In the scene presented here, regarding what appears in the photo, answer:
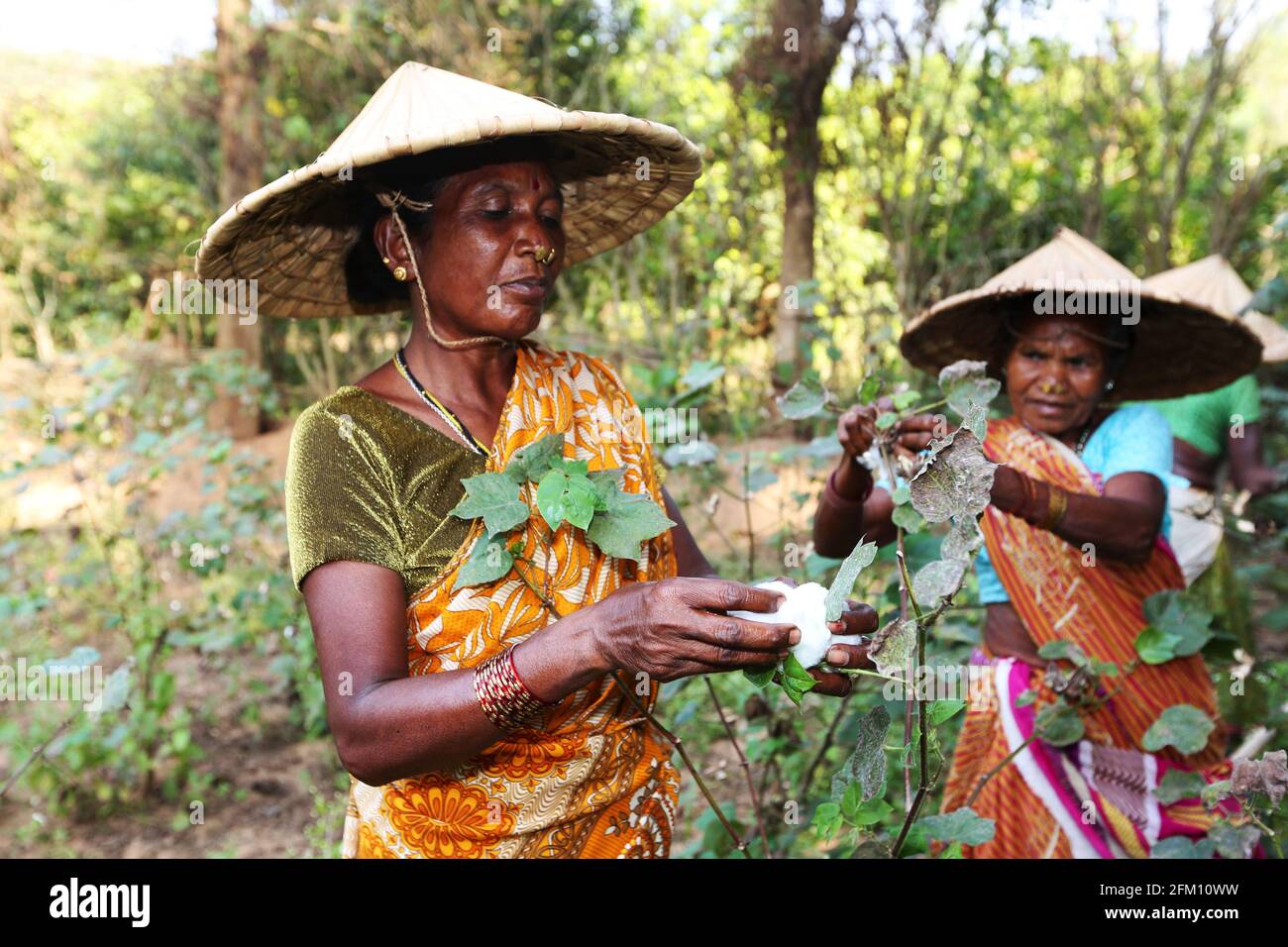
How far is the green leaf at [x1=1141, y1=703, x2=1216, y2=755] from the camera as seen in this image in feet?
6.95

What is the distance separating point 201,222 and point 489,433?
846 cm

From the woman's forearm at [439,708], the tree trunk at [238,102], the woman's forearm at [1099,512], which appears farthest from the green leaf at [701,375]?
the tree trunk at [238,102]

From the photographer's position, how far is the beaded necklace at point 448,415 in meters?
1.78

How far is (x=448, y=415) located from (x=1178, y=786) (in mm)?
1653

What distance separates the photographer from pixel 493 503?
159 cm

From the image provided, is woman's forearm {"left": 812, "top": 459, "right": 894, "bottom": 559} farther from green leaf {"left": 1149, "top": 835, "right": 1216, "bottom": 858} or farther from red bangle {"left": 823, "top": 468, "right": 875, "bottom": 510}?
green leaf {"left": 1149, "top": 835, "right": 1216, "bottom": 858}

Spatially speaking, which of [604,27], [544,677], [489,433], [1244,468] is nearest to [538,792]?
[544,677]

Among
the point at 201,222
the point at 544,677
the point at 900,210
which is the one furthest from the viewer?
the point at 201,222

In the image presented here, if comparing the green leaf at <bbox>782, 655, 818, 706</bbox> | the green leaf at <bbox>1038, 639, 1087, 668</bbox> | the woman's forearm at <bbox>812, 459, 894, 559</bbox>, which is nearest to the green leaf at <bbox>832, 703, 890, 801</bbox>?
the green leaf at <bbox>782, 655, 818, 706</bbox>

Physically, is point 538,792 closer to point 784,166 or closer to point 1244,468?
point 1244,468

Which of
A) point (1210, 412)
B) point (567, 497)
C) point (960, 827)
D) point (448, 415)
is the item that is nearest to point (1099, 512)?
point (960, 827)

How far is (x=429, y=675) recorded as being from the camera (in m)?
1.52

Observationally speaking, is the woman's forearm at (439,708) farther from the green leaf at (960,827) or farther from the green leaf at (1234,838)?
the green leaf at (1234,838)

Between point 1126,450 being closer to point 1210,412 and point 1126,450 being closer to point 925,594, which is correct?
point 925,594
